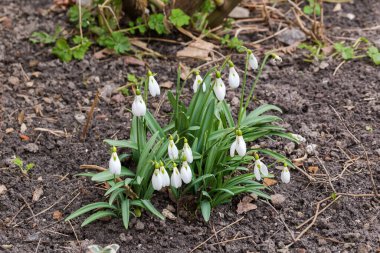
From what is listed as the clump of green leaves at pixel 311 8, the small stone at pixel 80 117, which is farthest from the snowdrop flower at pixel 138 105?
the clump of green leaves at pixel 311 8

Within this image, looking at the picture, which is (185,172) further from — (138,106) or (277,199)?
(277,199)

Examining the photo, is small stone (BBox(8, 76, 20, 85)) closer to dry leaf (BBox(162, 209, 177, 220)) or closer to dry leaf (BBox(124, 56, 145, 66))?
dry leaf (BBox(124, 56, 145, 66))

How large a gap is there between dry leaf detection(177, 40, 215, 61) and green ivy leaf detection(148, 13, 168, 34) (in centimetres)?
21

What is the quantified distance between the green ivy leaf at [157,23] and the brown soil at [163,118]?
0.13m

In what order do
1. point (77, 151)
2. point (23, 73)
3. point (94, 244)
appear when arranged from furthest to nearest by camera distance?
1. point (23, 73)
2. point (77, 151)
3. point (94, 244)

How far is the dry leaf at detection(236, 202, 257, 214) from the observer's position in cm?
354

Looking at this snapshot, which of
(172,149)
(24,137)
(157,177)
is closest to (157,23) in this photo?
(24,137)

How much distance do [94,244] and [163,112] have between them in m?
1.13

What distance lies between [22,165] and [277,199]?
1374mm

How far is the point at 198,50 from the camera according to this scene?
188 inches

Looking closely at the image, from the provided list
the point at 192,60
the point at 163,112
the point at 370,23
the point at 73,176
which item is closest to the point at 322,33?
the point at 370,23

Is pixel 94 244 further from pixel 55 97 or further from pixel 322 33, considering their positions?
pixel 322 33

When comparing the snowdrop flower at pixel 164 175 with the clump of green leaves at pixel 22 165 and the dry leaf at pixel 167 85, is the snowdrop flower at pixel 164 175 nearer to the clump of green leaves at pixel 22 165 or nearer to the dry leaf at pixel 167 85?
the clump of green leaves at pixel 22 165

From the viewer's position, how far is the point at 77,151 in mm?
3881
